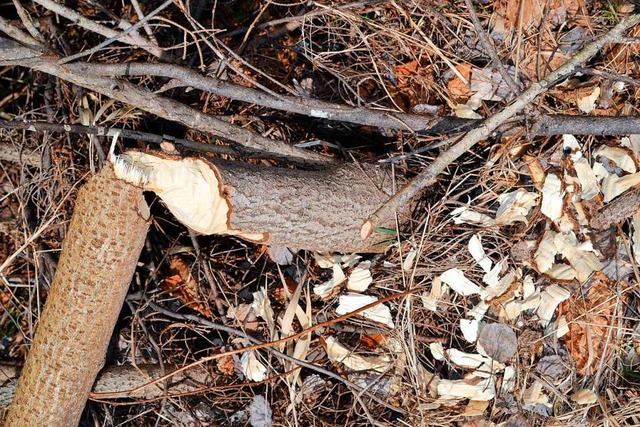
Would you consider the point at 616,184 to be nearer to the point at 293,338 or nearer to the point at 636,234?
the point at 636,234

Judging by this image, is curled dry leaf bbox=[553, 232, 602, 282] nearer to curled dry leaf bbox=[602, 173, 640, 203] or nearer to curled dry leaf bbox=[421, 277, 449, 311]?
curled dry leaf bbox=[602, 173, 640, 203]

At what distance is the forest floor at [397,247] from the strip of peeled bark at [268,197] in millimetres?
154

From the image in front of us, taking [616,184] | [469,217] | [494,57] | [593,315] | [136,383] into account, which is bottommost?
[136,383]

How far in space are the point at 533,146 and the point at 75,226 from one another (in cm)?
154

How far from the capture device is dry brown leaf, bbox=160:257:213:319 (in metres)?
2.39

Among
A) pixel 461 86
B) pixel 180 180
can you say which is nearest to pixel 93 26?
pixel 180 180

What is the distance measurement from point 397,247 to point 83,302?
1.05m

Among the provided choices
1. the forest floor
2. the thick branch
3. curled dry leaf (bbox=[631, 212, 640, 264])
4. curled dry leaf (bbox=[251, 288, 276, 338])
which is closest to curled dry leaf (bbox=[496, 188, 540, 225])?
the forest floor

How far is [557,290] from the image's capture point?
213cm

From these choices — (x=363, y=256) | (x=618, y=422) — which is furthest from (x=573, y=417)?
(x=363, y=256)

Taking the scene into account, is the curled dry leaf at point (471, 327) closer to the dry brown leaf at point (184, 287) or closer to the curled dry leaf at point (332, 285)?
the curled dry leaf at point (332, 285)

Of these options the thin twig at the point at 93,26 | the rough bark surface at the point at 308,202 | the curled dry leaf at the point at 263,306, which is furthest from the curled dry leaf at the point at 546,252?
the thin twig at the point at 93,26

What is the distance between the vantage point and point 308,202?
6.23 ft

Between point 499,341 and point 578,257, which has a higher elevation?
point 578,257
